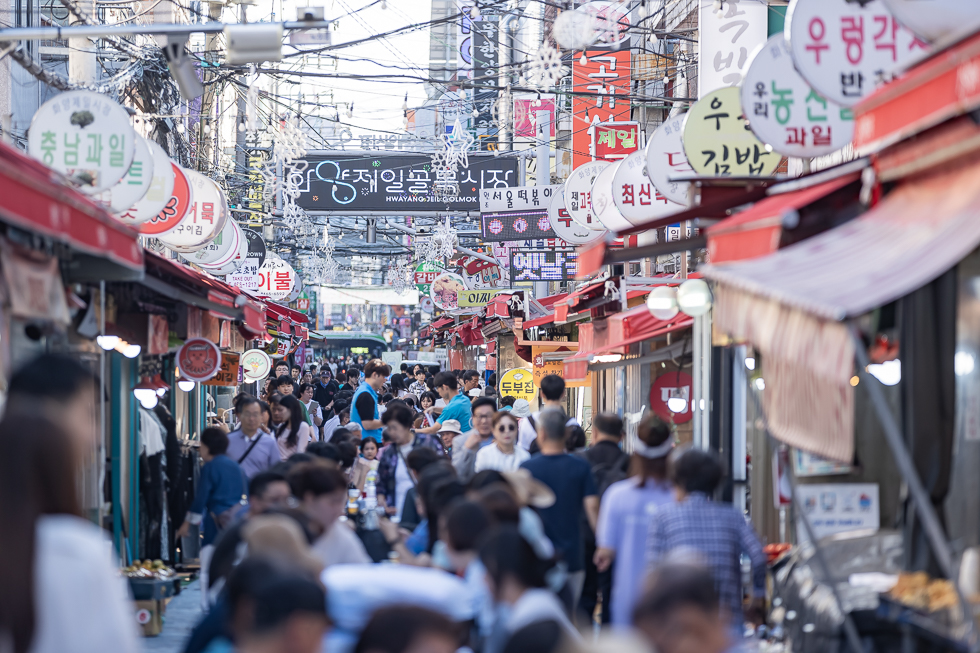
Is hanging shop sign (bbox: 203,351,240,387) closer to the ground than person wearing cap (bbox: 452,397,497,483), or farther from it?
farther from it

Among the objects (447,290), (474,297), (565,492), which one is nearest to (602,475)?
(565,492)

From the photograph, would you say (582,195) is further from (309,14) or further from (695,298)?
(695,298)

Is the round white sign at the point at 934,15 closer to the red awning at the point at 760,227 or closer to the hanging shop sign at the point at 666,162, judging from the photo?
the red awning at the point at 760,227

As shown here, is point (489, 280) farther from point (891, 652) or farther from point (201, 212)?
point (891, 652)

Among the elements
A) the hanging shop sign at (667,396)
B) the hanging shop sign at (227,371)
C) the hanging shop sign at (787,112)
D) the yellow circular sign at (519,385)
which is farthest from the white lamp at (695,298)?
the yellow circular sign at (519,385)

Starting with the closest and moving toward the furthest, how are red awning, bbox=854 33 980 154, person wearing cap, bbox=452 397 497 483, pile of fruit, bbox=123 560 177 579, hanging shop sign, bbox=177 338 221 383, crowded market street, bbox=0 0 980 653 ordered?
1. crowded market street, bbox=0 0 980 653
2. red awning, bbox=854 33 980 154
3. pile of fruit, bbox=123 560 177 579
4. person wearing cap, bbox=452 397 497 483
5. hanging shop sign, bbox=177 338 221 383

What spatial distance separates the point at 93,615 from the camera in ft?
11.1

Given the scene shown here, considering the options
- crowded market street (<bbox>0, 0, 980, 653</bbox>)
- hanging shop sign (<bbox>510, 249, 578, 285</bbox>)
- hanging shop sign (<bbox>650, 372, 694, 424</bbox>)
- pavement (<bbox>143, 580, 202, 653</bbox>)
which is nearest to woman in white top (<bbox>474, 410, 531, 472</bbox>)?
crowded market street (<bbox>0, 0, 980, 653</bbox>)

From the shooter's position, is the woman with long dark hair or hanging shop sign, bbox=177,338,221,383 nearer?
the woman with long dark hair

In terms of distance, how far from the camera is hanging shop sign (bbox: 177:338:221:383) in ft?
42.0

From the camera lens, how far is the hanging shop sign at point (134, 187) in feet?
35.9

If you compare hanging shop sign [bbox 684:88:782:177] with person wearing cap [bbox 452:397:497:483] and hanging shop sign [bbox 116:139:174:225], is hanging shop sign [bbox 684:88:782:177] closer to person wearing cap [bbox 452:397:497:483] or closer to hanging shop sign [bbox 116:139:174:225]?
person wearing cap [bbox 452:397:497:483]

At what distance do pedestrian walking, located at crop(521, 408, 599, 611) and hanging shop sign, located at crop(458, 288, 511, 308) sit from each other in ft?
71.7

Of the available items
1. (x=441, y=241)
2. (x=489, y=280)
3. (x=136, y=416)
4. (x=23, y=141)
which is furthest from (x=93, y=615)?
(x=489, y=280)
